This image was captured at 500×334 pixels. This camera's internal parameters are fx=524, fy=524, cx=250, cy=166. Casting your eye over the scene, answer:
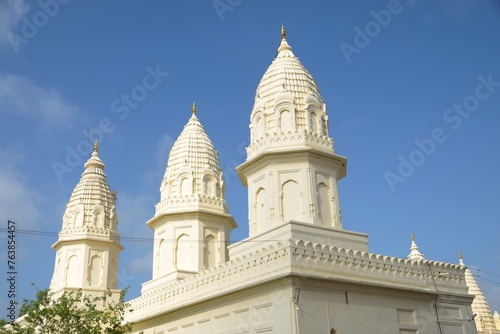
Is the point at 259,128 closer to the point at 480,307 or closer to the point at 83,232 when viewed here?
the point at 83,232

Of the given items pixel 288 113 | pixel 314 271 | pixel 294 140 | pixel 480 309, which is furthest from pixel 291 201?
pixel 480 309

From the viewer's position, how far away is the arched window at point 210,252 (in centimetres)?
2988

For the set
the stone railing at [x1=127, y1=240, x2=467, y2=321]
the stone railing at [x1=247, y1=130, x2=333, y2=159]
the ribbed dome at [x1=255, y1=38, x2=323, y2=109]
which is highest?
the ribbed dome at [x1=255, y1=38, x2=323, y2=109]

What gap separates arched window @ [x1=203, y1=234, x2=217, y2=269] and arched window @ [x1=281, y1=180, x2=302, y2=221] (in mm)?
9496

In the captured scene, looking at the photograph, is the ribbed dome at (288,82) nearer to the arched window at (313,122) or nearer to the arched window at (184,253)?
the arched window at (313,122)

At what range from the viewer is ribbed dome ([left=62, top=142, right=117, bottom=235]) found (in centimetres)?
3444

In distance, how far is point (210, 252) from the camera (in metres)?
30.2

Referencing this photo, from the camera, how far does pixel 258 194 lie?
2320cm

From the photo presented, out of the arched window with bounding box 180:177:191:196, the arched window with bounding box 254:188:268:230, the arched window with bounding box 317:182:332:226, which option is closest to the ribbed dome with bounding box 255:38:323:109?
the arched window with bounding box 317:182:332:226

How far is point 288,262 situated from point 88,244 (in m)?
19.7

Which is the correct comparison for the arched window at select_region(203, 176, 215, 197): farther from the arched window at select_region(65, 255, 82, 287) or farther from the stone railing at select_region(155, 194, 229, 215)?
the arched window at select_region(65, 255, 82, 287)

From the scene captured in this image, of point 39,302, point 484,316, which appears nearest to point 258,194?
point 39,302

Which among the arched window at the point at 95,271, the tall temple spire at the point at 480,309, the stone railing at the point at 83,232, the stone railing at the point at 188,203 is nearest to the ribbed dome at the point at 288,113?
the stone railing at the point at 188,203

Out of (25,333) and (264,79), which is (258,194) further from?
(25,333)
